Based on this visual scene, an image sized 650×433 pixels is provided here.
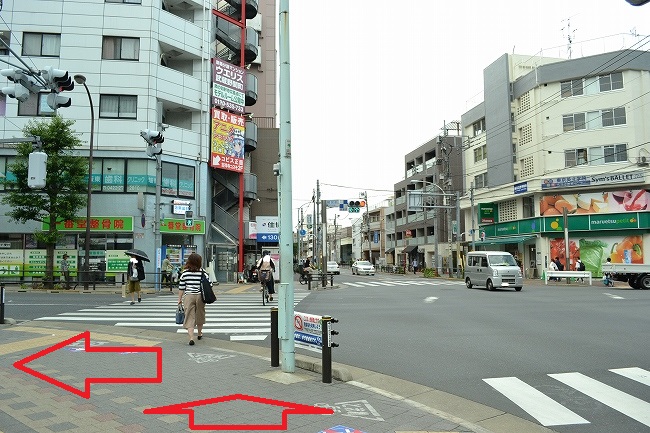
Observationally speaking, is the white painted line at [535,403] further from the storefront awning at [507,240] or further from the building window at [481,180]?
the building window at [481,180]

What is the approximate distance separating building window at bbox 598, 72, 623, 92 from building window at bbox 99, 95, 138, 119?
31902 mm

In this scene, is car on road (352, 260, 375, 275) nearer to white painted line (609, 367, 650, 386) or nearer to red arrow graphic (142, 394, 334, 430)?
white painted line (609, 367, 650, 386)

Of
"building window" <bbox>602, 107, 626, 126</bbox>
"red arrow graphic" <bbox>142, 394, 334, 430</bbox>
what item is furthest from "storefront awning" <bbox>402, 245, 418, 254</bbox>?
"red arrow graphic" <bbox>142, 394, 334, 430</bbox>

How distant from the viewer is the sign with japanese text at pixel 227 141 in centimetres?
3098

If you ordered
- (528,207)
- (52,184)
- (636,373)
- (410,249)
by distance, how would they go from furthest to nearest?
(410,249)
(528,207)
(52,184)
(636,373)

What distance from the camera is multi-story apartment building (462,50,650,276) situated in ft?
112

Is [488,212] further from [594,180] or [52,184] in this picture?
[52,184]

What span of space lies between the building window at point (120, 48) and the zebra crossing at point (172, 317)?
54.3ft

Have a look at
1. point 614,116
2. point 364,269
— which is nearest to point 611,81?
point 614,116

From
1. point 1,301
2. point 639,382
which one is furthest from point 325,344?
point 1,301

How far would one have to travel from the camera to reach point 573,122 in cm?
3656

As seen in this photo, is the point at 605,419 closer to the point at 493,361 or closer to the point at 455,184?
the point at 493,361

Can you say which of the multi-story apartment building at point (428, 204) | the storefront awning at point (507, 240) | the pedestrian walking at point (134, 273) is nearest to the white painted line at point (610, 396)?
the pedestrian walking at point (134, 273)

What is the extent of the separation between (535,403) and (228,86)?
29754 millimetres
